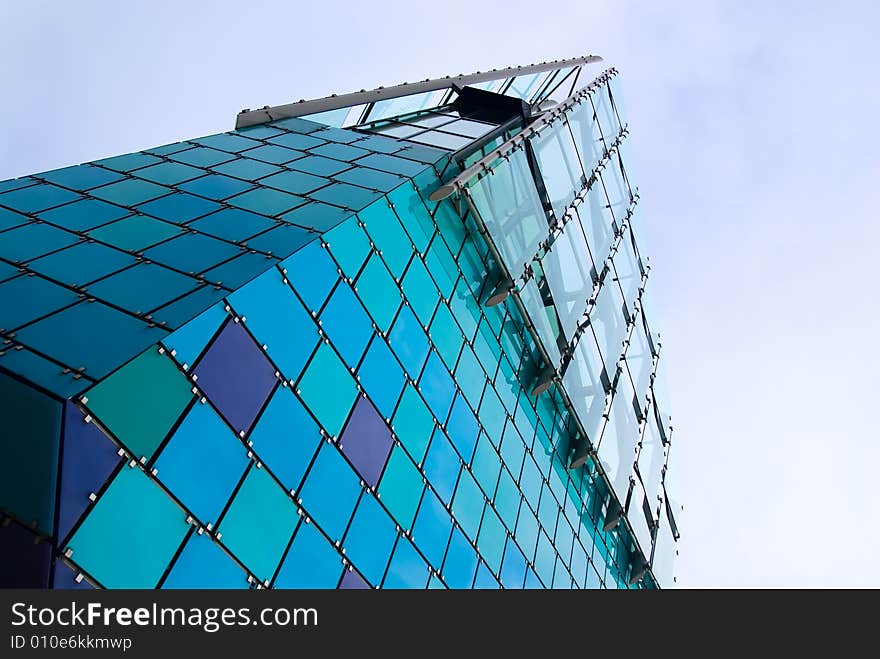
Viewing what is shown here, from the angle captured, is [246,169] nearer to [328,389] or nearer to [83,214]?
[83,214]

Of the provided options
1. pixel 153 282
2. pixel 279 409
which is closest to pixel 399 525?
pixel 279 409

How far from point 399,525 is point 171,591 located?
24.9 feet

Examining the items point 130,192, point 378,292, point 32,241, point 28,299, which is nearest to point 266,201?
point 130,192

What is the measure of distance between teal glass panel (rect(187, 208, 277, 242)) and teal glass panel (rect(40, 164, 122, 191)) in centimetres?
333

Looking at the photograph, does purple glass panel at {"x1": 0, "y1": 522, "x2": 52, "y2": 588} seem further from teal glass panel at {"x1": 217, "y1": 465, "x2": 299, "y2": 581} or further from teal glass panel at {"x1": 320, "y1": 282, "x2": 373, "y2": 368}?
teal glass panel at {"x1": 320, "y1": 282, "x2": 373, "y2": 368}

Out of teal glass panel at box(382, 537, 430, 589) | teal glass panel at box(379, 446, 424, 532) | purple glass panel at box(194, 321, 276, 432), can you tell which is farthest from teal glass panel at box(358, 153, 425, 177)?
teal glass panel at box(382, 537, 430, 589)

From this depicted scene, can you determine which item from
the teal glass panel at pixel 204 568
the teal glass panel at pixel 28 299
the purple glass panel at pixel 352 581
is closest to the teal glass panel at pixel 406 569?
the purple glass panel at pixel 352 581

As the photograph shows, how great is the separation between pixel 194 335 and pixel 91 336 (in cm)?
138

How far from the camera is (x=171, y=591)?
27.8 ft

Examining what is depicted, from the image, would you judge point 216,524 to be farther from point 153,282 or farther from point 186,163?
point 186,163

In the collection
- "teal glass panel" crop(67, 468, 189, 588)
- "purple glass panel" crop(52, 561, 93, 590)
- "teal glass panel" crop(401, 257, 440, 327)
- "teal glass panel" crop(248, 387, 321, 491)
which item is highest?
"teal glass panel" crop(401, 257, 440, 327)

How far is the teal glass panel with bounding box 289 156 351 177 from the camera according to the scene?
1944 cm

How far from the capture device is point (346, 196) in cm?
1767

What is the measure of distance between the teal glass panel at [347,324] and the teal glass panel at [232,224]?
2017 millimetres
